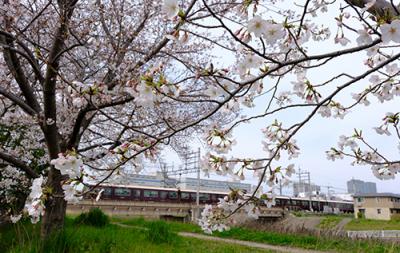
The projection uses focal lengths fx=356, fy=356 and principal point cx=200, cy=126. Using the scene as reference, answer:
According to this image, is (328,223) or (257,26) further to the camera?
(328,223)

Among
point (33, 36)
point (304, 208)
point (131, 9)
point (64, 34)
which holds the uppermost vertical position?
point (131, 9)

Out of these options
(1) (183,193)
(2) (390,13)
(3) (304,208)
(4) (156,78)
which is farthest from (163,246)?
(3) (304,208)

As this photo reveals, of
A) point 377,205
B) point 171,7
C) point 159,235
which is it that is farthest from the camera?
point 377,205

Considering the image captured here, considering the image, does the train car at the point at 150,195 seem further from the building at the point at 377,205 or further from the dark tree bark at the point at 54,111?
the building at the point at 377,205

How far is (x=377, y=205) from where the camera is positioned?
43562 millimetres

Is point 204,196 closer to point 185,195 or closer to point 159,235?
point 185,195

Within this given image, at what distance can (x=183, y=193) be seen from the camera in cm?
2950

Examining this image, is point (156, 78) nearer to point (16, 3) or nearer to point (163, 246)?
point (16, 3)

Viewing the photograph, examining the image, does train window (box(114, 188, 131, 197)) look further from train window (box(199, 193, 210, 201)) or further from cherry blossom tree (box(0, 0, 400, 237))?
cherry blossom tree (box(0, 0, 400, 237))

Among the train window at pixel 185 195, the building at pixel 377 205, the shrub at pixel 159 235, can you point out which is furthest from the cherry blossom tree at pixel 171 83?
the building at pixel 377 205

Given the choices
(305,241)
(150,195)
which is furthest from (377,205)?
(305,241)

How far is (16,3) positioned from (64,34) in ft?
3.36

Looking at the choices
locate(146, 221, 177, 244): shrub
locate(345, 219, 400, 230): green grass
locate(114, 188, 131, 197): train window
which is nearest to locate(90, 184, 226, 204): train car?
locate(114, 188, 131, 197): train window

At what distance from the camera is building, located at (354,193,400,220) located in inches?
1677
